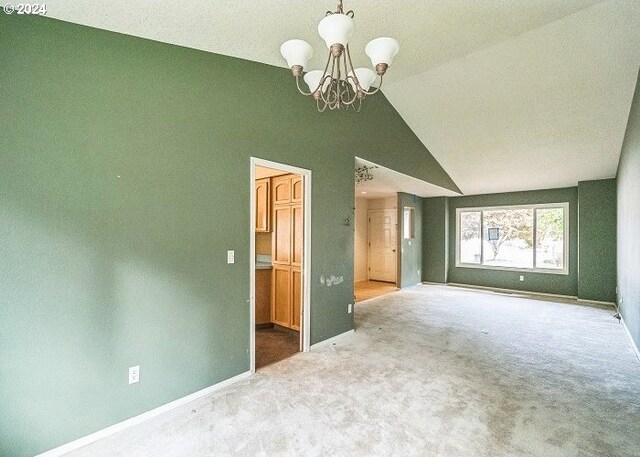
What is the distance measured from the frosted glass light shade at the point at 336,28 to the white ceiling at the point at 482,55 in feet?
2.23

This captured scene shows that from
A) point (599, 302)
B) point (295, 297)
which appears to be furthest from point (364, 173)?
point (599, 302)

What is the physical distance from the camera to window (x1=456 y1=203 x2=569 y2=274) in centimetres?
673

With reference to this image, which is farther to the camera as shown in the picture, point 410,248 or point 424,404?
point 410,248

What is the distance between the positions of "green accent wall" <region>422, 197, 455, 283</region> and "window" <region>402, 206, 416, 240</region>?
590 millimetres

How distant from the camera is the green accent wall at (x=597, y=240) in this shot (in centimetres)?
582

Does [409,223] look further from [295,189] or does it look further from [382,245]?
[295,189]

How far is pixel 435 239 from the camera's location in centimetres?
816

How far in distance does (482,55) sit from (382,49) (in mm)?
2331

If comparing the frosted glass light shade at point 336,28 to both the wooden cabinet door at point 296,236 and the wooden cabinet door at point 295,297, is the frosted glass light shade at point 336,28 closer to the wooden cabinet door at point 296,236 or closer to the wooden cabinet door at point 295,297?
the wooden cabinet door at point 296,236

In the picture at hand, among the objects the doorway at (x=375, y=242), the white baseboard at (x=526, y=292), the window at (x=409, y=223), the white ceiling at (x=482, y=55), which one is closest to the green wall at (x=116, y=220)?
the white ceiling at (x=482, y=55)

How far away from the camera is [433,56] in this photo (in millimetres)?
3041

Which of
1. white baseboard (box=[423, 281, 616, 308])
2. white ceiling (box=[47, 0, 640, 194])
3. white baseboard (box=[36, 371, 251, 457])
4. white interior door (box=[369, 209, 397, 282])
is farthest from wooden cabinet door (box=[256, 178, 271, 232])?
white baseboard (box=[423, 281, 616, 308])

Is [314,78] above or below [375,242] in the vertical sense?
above

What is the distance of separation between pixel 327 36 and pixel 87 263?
78.6 inches
